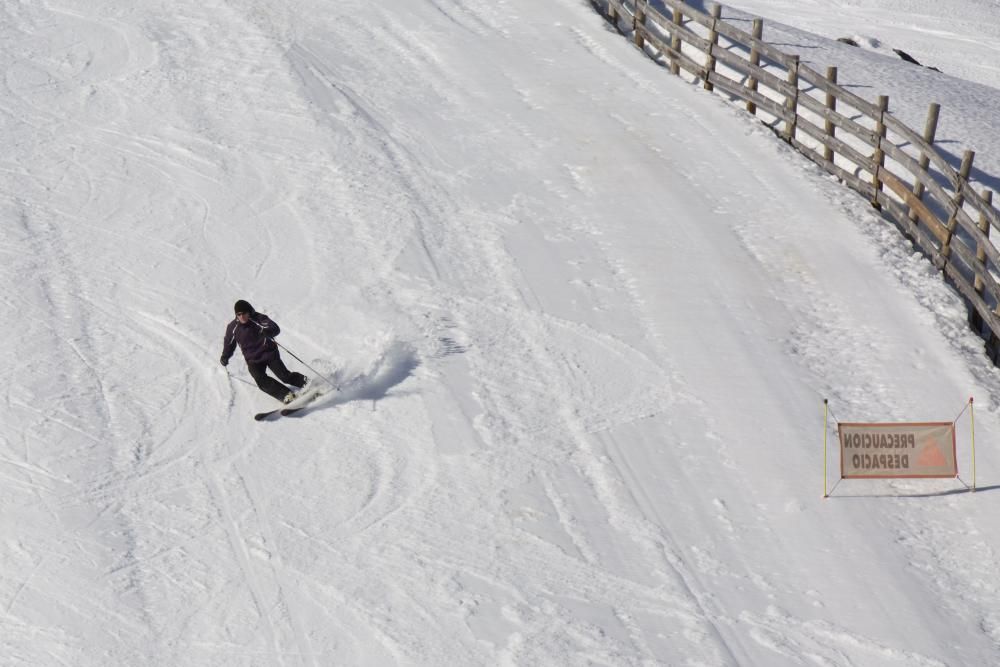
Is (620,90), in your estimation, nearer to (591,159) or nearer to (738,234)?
(591,159)

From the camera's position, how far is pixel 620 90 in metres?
17.8

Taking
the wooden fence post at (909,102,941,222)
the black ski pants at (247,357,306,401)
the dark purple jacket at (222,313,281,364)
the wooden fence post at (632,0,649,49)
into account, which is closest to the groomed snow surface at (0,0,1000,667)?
the black ski pants at (247,357,306,401)

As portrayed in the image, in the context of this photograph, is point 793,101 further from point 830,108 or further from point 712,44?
point 712,44

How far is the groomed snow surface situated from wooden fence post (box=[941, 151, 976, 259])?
37cm

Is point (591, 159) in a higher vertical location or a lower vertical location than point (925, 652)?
higher

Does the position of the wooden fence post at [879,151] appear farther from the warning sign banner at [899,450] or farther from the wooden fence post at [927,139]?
the warning sign banner at [899,450]

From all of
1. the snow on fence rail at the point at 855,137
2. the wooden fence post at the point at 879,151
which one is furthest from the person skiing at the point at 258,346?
the wooden fence post at the point at 879,151

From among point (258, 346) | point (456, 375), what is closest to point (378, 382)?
point (456, 375)

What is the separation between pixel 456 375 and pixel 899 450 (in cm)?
382

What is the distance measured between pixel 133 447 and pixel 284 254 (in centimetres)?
355

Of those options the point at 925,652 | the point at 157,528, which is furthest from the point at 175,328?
the point at 925,652

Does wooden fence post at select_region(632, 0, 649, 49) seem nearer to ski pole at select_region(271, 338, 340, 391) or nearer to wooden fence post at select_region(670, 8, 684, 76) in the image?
wooden fence post at select_region(670, 8, 684, 76)

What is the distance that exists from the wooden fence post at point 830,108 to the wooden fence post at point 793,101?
1.46ft

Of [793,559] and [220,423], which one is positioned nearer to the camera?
[793,559]
